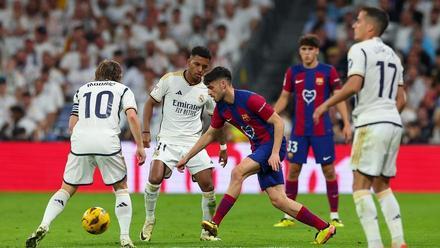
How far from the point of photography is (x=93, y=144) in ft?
37.8

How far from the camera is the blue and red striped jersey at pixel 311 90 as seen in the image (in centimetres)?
1469

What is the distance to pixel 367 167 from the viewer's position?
10.0 meters

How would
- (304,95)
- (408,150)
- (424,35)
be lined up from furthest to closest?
(424,35) → (408,150) → (304,95)

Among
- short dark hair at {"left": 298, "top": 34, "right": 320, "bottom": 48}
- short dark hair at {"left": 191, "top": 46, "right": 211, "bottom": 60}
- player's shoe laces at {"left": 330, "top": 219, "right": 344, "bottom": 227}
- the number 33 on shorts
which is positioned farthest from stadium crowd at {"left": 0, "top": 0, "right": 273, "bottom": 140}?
short dark hair at {"left": 191, "top": 46, "right": 211, "bottom": 60}

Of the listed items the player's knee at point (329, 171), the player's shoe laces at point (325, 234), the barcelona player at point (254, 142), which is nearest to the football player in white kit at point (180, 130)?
the barcelona player at point (254, 142)

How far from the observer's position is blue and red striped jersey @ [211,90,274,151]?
Answer: 38.3ft

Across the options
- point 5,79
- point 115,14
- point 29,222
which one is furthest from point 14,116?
point 29,222

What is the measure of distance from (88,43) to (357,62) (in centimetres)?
1508

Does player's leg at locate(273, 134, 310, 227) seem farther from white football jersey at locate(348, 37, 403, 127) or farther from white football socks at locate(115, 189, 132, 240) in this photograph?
white football jersey at locate(348, 37, 403, 127)

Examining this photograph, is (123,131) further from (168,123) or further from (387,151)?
(387,151)

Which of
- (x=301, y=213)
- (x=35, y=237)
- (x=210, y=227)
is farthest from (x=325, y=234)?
(x=35, y=237)

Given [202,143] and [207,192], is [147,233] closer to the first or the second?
[207,192]

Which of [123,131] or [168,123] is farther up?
[168,123]

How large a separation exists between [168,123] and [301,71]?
2575 millimetres
